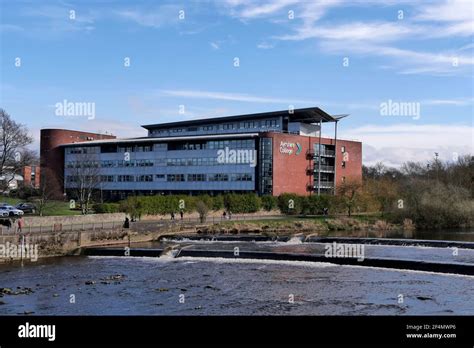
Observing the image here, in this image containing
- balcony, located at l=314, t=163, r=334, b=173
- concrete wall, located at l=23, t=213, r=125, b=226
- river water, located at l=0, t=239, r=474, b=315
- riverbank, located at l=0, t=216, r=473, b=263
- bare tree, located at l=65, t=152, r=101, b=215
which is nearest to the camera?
river water, located at l=0, t=239, r=474, b=315

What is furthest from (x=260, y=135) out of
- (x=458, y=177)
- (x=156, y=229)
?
(x=156, y=229)

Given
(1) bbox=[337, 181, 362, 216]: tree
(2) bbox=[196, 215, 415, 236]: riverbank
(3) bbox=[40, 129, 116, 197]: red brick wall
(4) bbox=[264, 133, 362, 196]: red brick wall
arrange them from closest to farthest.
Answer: (2) bbox=[196, 215, 415, 236]: riverbank
(1) bbox=[337, 181, 362, 216]: tree
(4) bbox=[264, 133, 362, 196]: red brick wall
(3) bbox=[40, 129, 116, 197]: red brick wall

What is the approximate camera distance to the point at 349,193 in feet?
274

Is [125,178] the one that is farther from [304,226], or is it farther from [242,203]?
[304,226]

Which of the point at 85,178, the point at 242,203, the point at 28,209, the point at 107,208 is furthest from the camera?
the point at 85,178

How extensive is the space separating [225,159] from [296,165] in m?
12.2

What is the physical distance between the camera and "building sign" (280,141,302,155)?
297 feet

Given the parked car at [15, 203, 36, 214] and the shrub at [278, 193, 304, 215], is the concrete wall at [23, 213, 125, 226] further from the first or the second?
the shrub at [278, 193, 304, 215]

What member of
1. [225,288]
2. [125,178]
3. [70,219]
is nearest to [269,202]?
[125,178]

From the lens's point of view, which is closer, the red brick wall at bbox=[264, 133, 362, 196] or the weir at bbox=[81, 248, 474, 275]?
the weir at bbox=[81, 248, 474, 275]

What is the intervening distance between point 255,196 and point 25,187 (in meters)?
39.0

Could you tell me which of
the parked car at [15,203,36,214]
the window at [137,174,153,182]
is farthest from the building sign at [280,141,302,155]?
the parked car at [15,203,36,214]

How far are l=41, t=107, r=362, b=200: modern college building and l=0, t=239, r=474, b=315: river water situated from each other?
51.0 metres

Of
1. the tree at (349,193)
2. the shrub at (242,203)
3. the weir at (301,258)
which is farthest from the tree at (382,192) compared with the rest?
the weir at (301,258)
